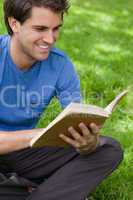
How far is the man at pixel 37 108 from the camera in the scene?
3303 mm

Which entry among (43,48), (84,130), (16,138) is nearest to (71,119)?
(84,130)

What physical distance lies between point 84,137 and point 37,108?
0.61 meters

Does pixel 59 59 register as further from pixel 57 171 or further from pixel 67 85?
pixel 57 171

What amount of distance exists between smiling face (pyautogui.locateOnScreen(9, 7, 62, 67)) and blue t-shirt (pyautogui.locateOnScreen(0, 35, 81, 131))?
0.14m

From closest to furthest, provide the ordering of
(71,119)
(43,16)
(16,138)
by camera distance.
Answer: (71,119), (16,138), (43,16)

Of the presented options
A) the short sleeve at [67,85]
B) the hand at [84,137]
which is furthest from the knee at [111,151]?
the short sleeve at [67,85]

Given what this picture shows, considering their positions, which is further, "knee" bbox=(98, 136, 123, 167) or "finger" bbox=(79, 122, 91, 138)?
"knee" bbox=(98, 136, 123, 167)

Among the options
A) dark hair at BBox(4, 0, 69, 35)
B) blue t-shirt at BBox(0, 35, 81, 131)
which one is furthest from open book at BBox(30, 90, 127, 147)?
dark hair at BBox(4, 0, 69, 35)

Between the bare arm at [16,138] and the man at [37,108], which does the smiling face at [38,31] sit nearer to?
the man at [37,108]

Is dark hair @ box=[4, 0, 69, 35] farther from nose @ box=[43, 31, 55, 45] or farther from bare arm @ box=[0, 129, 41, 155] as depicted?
bare arm @ box=[0, 129, 41, 155]

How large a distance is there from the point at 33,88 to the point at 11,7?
494mm

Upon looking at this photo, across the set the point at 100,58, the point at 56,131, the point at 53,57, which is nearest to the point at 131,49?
the point at 100,58

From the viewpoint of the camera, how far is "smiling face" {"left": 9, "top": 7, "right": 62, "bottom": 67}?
3.28 meters

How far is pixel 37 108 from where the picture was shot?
141 inches
